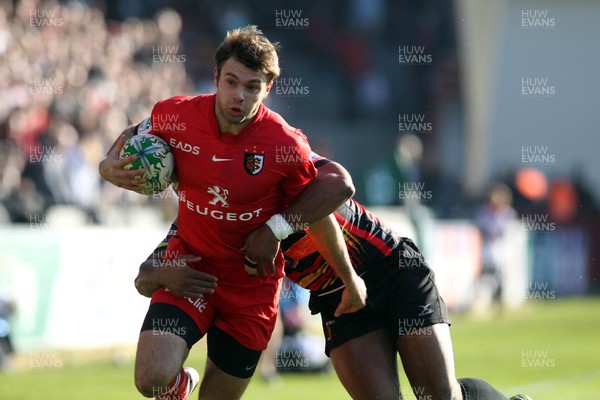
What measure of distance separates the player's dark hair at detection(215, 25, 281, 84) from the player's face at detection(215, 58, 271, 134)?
0.10 feet

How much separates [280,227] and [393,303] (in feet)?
3.03

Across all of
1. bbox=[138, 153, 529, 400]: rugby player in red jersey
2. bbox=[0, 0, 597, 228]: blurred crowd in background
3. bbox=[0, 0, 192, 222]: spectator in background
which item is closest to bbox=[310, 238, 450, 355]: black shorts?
bbox=[138, 153, 529, 400]: rugby player in red jersey

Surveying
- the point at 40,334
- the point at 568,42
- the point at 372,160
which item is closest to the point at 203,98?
the point at 40,334

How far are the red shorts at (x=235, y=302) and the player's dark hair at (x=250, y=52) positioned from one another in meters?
1.13

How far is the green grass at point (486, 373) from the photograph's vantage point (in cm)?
1036

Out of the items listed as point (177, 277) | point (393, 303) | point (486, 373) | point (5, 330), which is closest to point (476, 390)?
point (393, 303)

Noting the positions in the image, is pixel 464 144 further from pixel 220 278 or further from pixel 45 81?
pixel 220 278

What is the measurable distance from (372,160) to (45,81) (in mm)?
10679

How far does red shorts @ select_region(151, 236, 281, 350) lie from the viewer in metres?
6.15

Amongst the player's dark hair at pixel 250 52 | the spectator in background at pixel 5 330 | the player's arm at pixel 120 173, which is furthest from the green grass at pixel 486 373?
the player's dark hair at pixel 250 52

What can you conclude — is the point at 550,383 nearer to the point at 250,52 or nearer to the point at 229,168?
the point at 229,168

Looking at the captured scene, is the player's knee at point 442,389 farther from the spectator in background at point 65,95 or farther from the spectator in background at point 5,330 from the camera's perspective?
the spectator in background at point 65,95

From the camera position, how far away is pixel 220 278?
6.18m

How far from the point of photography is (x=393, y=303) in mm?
6383
